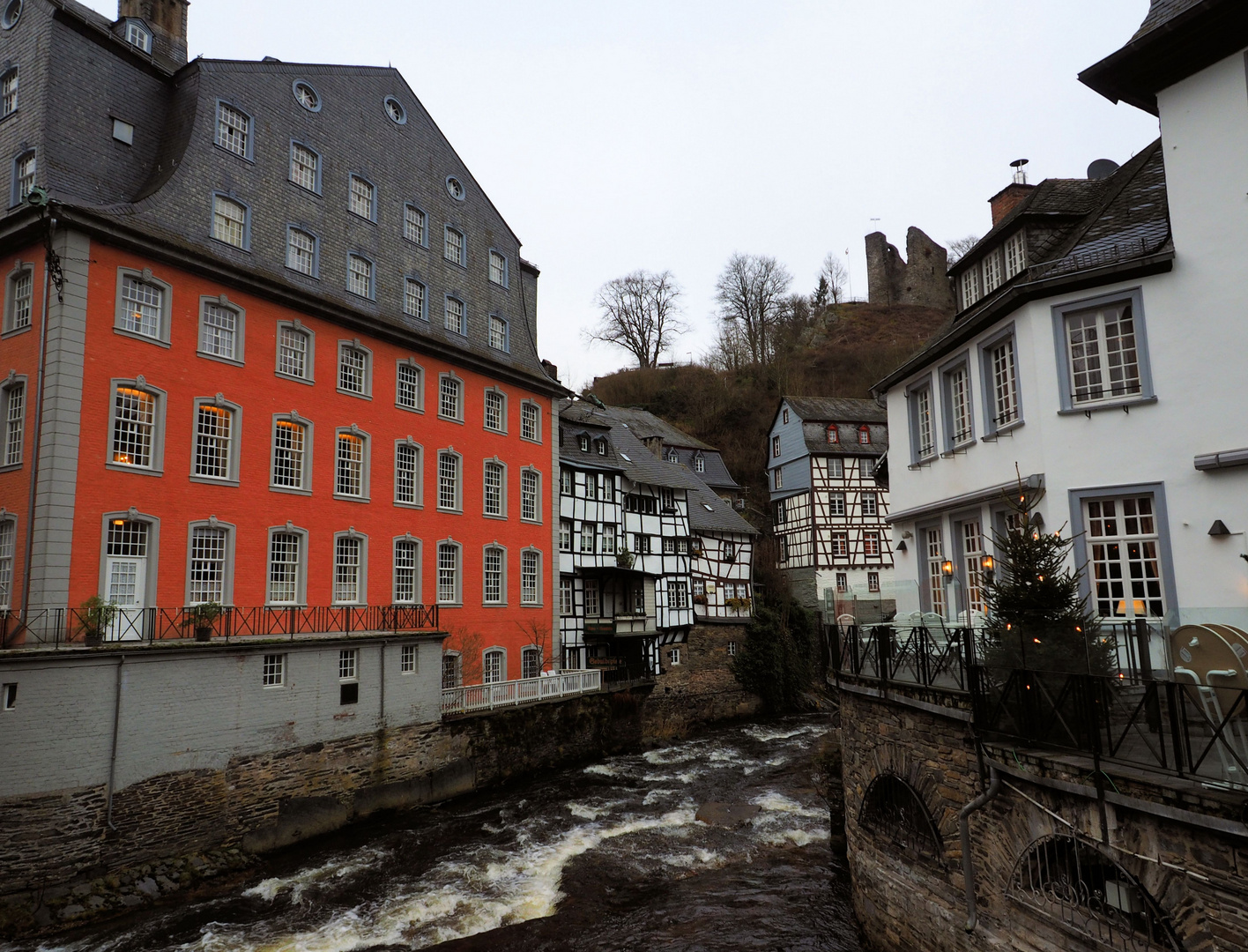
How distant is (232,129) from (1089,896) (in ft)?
73.6

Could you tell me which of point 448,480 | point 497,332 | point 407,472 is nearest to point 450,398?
point 448,480

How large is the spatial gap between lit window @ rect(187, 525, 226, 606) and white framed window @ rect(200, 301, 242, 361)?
4016 mm

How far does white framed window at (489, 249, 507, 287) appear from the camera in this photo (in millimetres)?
27411

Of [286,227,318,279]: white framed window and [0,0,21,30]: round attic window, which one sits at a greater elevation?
[0,0,21,30]: round attic window

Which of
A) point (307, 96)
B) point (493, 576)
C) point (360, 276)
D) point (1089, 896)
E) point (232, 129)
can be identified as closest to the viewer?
point (1089, 896)

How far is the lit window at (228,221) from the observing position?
60.8 feet

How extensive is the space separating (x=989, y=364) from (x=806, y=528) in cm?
2682

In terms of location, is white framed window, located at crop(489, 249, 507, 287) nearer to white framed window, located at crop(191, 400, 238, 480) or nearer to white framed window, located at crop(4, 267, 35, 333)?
white framed window, located at crop(191, 400, 238, 480)

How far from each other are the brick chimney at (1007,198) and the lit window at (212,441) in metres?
17.4

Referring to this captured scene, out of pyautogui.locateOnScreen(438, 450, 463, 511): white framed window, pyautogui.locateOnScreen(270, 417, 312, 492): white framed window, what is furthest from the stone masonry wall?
pyautogui.locateOnScreen(438, 450, 463, 511): white framed window

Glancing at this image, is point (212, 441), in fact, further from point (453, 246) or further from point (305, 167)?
point (453, 246)

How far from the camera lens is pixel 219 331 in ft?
58.9

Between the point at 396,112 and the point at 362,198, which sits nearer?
the point at 362,198

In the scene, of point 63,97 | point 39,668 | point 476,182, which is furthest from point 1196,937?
point 476,182
